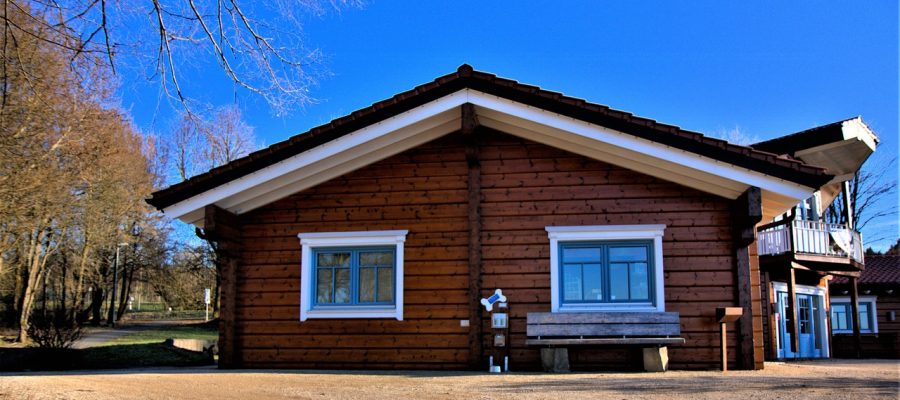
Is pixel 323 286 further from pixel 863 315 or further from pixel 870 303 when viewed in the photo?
pixel 870 303

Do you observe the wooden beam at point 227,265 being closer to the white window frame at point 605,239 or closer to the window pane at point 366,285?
the window pane at point 366,285

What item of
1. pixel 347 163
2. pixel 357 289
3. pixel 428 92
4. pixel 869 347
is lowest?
pixel 869 347

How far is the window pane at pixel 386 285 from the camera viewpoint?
11336 millimetres

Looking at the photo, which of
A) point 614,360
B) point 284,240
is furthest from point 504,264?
point 284,240

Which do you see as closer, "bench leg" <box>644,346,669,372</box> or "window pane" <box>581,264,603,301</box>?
"bench leg" <box>644,346,669,372</box>

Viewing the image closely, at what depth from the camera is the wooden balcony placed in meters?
19.3

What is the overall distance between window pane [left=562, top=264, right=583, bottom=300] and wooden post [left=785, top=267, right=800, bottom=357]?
1121 cm

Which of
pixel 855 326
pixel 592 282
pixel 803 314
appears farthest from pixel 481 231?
pixel 855 326

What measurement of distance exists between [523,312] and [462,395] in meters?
3.54

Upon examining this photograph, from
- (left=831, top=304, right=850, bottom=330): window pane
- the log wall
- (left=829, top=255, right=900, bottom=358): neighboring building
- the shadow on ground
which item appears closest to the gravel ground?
the log wall

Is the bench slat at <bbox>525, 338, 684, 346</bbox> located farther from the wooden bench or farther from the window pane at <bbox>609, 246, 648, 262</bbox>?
the window pane at <bbox>609, 246, 648, 262</bbox>

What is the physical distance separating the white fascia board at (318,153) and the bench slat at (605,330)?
11.1 feet

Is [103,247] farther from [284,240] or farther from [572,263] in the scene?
[572,263]

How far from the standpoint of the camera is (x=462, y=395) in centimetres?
745
